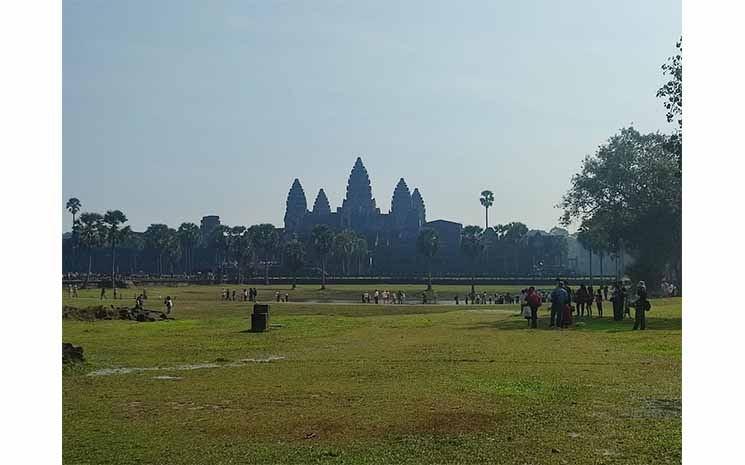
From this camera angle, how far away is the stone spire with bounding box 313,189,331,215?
11950cm

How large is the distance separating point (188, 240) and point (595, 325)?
7900cm

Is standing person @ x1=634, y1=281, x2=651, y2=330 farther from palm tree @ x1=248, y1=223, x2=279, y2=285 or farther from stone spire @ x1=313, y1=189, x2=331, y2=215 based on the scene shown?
stone spire @ x1=313, y1=189, x2=331, y2=215

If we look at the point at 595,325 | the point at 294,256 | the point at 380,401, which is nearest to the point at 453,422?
the point at 380,401

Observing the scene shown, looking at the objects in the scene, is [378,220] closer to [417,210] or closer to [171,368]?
[417,210]

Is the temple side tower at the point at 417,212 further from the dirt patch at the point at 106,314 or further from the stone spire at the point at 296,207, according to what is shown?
the dirt patch at the point at 106,314

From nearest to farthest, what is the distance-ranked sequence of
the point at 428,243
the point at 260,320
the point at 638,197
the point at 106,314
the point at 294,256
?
the point at 260,320 < the point at 106,314 < the point at 638,197 < the point at 294,256 < the point at 428,243

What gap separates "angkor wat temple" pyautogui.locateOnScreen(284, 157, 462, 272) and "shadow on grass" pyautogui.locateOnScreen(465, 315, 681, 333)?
78.5m

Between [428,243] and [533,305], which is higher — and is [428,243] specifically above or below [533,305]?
above

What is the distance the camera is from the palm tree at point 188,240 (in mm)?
93250

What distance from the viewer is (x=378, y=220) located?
118312 mm

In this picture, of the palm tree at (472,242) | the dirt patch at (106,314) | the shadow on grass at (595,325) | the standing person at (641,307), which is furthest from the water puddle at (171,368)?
the palm tree at (472,242)

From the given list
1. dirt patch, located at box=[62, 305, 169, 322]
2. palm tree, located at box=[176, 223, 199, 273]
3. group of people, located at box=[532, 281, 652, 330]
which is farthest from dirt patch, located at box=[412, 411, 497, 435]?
palm tree, located at box=[176, 223, 199, 273]

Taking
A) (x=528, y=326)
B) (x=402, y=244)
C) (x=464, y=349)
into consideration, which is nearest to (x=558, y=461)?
(x=464, y=349)
